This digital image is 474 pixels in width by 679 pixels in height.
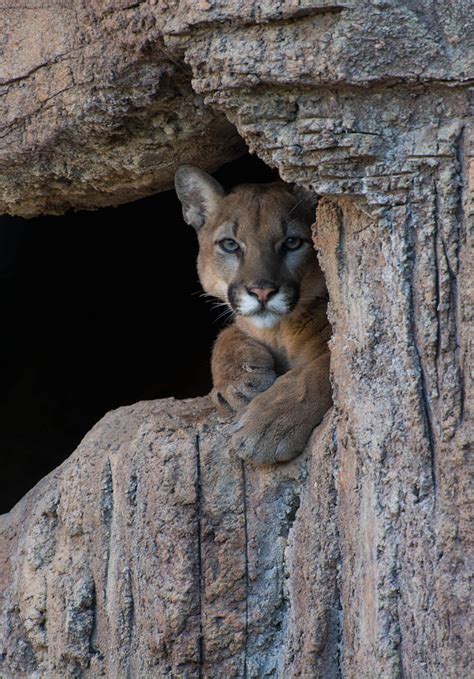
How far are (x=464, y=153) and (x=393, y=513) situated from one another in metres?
0.91

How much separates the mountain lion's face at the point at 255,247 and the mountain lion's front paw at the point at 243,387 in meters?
0.17

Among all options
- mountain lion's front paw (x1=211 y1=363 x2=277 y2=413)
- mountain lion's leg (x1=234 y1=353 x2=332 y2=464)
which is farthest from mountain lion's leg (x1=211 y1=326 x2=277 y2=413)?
mountain lion's leg (x1=234 y1=353 x2=332 y2=464)

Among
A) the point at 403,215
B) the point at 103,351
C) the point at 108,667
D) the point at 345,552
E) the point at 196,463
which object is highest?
the point at 103,351

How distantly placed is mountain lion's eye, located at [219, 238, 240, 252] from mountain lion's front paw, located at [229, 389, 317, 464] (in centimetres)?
86

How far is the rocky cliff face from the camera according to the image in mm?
2410

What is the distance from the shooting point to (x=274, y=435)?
10.4ft

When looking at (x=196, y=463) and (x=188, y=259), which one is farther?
(x=188, y=259)

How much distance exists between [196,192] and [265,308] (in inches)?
27.1

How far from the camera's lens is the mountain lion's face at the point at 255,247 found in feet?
11.8

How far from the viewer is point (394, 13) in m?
2.36

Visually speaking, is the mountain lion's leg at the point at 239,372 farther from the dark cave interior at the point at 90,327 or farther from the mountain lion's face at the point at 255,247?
the dark cave interior at the point at 90,327

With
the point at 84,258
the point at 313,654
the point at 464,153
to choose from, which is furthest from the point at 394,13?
the point at 84,258

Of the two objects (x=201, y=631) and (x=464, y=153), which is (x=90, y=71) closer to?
(x=464, y=153)

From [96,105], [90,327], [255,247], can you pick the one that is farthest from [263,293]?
[90,327]
